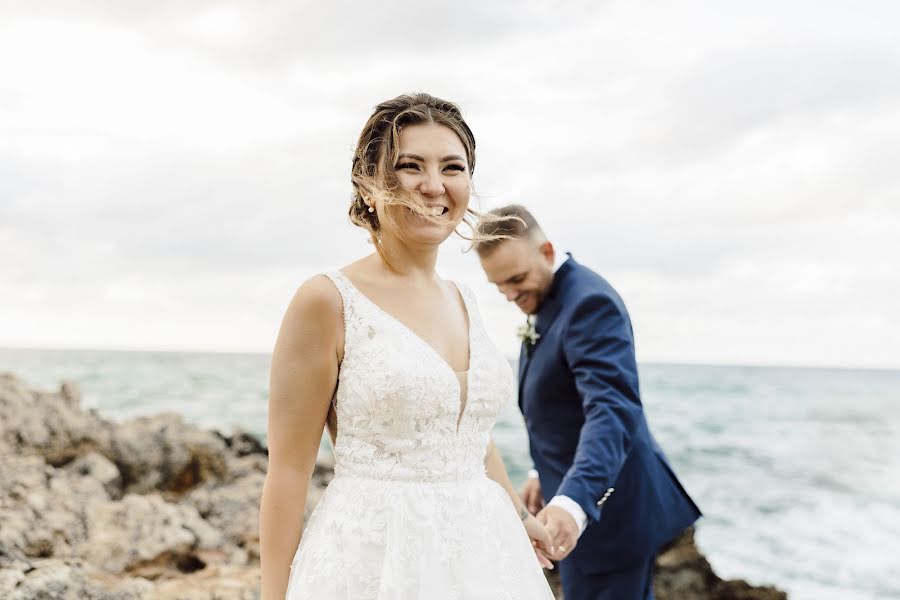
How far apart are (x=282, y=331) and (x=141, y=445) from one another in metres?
5.44

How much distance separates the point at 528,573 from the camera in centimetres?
214

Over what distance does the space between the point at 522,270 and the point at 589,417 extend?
0.70 meters

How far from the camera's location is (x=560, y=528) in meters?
2.76

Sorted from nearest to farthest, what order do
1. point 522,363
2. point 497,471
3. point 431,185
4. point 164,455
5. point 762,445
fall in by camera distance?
point 431,185 < point 497,471 < point 522,363 < point 164,455 < point 762,445

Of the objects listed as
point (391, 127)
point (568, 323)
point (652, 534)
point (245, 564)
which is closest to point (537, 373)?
point (568, 323)

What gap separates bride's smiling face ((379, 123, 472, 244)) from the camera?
2.13 meters

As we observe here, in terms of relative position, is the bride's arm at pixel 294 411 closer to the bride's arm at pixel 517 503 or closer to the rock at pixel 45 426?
the bride's arm at pixel 517 503

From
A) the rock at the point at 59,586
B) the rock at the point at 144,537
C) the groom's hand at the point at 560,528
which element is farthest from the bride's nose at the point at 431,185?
the rock at the point at 144,537

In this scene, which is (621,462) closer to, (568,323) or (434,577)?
(568,323)

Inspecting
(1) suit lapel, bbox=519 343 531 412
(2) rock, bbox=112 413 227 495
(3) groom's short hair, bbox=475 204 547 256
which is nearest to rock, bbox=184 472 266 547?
(2) rock, bbox=112 413 227 495

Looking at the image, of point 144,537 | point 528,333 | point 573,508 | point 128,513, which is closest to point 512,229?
point 528,333

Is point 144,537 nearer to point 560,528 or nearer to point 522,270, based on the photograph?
point 522,270

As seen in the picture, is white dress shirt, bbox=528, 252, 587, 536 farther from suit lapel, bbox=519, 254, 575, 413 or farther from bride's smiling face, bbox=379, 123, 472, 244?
bride's smiling face, bbox=379, 123, 472, 244

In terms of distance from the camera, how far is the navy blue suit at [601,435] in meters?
3.08
